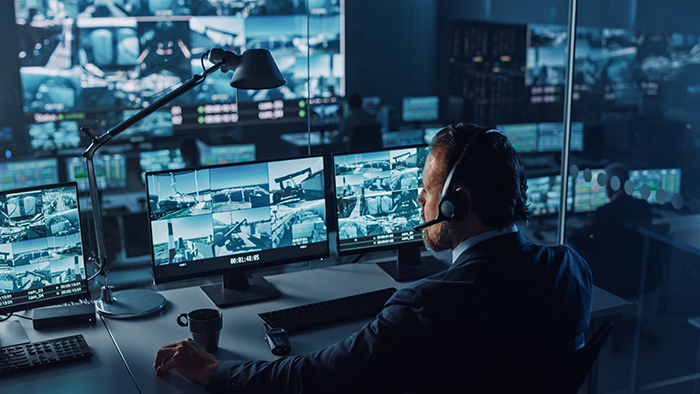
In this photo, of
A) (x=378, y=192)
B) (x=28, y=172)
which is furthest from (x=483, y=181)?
(x=28, y=172)

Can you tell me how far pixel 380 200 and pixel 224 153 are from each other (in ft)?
7.34

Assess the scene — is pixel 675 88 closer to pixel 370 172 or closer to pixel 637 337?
pixel 637 337

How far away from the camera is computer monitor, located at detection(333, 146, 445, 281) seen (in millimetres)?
1998

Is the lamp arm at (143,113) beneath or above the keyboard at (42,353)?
above

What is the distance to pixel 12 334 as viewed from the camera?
5.41ft

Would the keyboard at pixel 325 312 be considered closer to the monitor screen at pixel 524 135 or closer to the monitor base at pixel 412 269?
the monitor base at pixel 412 269

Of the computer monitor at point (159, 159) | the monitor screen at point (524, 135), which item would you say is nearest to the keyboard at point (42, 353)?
the computer monitor at point (159, 159)

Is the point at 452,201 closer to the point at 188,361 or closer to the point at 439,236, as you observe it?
the point at 439,236

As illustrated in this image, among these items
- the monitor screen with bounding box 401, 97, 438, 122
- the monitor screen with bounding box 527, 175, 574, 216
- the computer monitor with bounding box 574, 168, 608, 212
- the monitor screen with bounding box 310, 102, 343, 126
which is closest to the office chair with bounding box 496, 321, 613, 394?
the computer monitor with bounding box 574, 168, 608, 212

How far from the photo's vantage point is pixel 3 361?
1455mm

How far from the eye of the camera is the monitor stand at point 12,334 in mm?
1599

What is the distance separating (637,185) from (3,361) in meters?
2.30

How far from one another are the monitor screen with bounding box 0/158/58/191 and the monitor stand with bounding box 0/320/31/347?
1.97 meters

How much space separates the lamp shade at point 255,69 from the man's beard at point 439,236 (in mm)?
719
